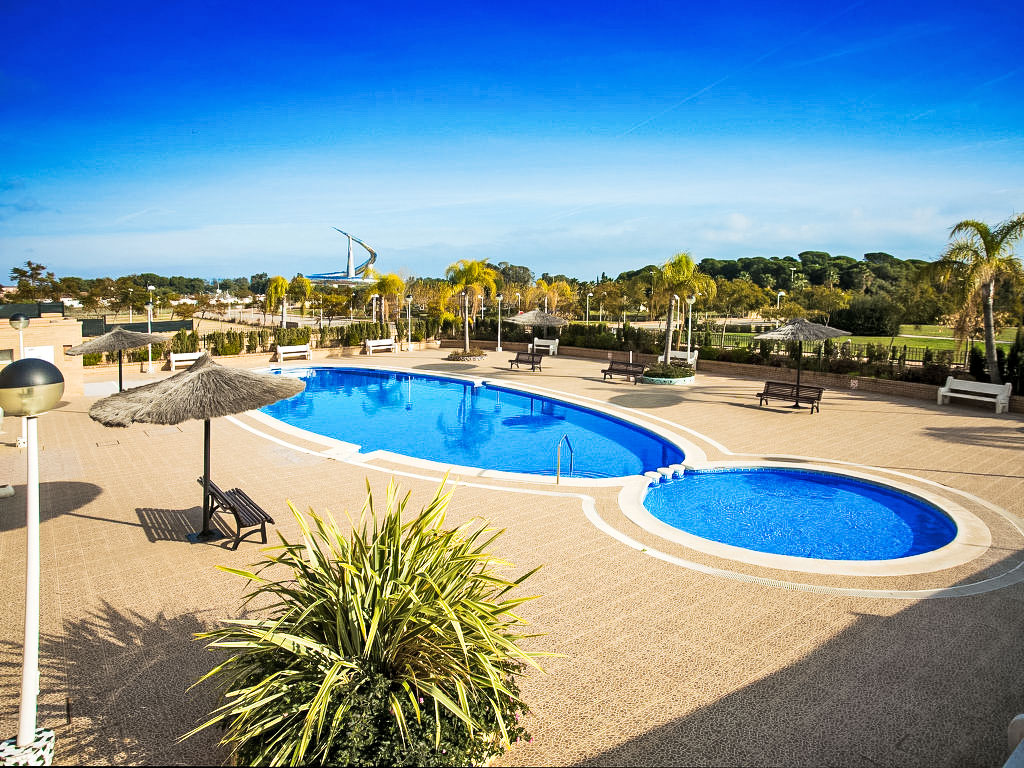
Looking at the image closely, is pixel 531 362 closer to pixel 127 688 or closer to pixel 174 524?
pixel 174 524

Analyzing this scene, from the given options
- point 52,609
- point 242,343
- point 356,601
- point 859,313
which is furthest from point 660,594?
point 859,313

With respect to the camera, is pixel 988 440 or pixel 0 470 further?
pixel 988 440

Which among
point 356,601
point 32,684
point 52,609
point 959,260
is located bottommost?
point 52,609

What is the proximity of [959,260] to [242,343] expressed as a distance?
82.4ft

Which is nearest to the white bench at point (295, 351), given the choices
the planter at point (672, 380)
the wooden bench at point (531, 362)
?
the wooden bench at point (531, 362)

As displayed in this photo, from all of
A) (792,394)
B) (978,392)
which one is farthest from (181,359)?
(978,392)

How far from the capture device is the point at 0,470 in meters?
10.3

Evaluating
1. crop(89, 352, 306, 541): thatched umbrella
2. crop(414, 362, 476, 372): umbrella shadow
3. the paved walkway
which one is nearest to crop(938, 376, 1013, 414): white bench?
the paved walkway

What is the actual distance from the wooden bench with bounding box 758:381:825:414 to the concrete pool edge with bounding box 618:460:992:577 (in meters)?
6.63

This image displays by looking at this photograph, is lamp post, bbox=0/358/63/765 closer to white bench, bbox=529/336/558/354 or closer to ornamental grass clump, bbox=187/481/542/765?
ornamental grass clump, bbox=187/481/542/765

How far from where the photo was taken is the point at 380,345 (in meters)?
29.4

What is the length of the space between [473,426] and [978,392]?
13690 millimetres

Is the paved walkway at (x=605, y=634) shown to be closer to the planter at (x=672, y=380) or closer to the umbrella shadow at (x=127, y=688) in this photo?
the umbrella shadow at (x=127, y=688)

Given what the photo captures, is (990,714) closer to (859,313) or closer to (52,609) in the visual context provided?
(52,609)
